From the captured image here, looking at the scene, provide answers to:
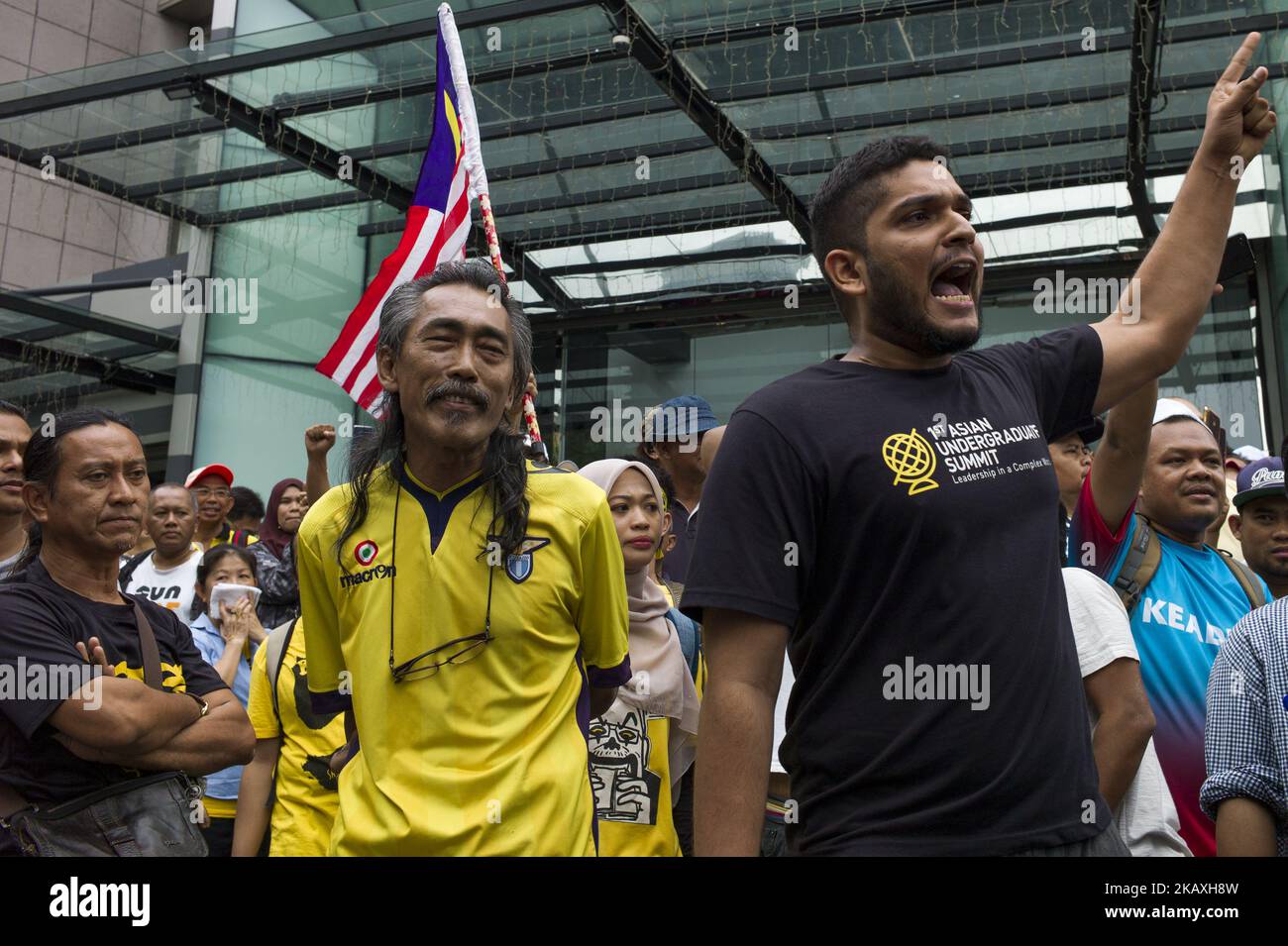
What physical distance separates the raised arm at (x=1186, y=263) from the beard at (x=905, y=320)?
41 centimetres

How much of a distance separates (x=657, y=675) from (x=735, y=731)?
2.08 meters

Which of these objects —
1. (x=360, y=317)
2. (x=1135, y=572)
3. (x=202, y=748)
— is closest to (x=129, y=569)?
(x=360, y=317)

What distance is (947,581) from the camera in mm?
2324

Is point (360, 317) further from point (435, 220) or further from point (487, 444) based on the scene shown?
point (487, 444)

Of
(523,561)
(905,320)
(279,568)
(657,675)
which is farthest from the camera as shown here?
(279,568)

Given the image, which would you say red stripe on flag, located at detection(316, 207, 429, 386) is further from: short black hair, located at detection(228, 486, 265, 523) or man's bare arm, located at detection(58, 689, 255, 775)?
short black hair, located at detection(228, 486, 265, 523)

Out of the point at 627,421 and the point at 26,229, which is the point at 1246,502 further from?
the point at 26,229

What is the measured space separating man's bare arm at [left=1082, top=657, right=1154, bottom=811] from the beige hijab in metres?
1.38

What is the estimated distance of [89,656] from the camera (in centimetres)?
340

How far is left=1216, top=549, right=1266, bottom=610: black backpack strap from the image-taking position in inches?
162

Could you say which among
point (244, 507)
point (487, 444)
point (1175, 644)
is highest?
point (244, 507)
